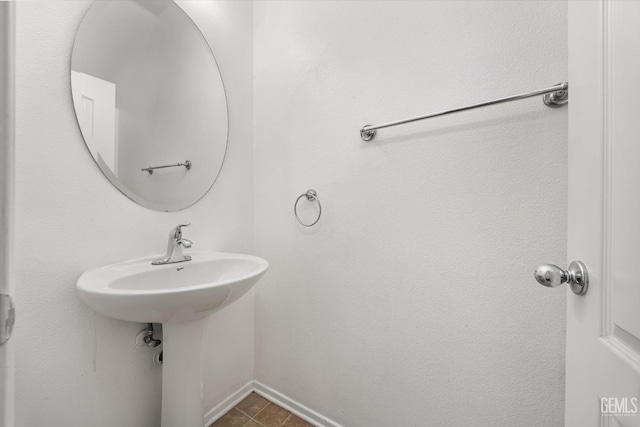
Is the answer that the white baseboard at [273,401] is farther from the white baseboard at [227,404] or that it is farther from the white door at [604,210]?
the white door at [604,210]

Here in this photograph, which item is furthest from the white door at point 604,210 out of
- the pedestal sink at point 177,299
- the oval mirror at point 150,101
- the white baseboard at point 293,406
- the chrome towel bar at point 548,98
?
the oval mirror at point 150,101

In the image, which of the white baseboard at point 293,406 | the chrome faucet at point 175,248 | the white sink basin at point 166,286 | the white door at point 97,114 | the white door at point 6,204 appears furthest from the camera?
the white baseboard at point 293,406

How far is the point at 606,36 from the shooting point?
416mm

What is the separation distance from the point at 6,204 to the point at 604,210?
0.85m

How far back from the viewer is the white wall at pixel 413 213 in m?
0.73

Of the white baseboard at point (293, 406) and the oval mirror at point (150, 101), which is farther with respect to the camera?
the white baseboard at point (293, 406)

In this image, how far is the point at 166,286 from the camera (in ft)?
2.98

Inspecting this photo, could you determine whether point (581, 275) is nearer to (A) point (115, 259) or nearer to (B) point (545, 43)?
(B) point (545, 43)

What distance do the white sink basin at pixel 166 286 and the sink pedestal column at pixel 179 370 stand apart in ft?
0.47

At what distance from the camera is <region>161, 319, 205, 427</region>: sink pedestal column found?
87cm

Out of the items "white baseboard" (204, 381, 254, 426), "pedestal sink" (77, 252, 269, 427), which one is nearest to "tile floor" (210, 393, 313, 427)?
"white baseboard" (204, 381, 254, 426)

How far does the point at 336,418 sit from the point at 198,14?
6.27 feet

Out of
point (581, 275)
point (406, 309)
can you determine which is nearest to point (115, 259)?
point (406, 309)

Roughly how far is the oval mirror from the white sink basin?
26cm
